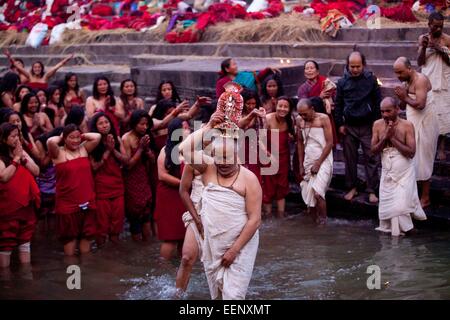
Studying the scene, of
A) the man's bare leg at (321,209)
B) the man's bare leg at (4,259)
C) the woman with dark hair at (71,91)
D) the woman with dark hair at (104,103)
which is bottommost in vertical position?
the man's bare leg at (321,209)

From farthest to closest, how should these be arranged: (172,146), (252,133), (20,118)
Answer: (252,133), (20,118), (172,146)

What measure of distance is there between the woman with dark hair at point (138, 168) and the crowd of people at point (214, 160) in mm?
12

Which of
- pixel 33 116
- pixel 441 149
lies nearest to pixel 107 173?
pixel 33 116

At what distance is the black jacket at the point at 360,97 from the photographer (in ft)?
28.8

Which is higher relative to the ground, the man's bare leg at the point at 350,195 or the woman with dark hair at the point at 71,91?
the woman with dark hair at the point at 71,91

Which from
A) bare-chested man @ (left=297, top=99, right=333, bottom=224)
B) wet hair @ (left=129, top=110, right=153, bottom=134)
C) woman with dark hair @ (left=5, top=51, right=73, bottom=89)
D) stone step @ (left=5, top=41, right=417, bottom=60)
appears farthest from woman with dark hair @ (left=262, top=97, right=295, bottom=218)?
woman with dark hair @ (left=5, top=51, right=73, bottom=89)

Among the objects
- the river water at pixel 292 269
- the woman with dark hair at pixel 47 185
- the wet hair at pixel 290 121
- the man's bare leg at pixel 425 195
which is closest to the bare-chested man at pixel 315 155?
the wet hair at pixel 290 121

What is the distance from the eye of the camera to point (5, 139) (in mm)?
7242

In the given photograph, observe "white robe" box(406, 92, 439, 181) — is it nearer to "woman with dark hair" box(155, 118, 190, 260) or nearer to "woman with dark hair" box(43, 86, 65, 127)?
"woman with dark hair" box(155, 118, 190, 260)

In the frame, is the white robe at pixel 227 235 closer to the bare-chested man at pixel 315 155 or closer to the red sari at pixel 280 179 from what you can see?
the bare-chested man at pixel 315 155

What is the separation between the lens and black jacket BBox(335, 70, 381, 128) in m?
8.78

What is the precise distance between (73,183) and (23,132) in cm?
94

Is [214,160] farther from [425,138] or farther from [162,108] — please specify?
[425,138]
